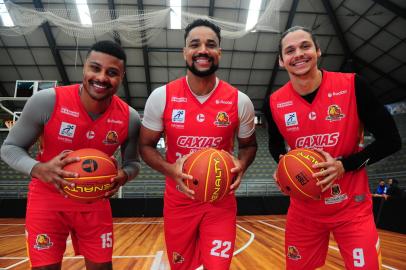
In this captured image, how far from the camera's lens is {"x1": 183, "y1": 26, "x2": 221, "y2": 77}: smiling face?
7.72 ft

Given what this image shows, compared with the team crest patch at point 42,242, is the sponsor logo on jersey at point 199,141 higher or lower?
higher

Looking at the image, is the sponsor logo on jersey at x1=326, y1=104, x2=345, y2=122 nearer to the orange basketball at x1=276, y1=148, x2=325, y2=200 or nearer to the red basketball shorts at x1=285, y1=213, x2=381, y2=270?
the orange basketball at x1=276, y1=148, x2=325, y2=200

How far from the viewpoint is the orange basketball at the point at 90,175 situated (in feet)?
6.70

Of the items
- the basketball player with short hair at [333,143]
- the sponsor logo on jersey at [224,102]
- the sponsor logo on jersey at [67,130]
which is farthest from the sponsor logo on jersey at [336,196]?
the sponsor logo on jersey at [67,130]

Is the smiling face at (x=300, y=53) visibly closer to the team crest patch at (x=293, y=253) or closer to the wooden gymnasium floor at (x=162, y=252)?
the team crest patch at (x=293, y=253)

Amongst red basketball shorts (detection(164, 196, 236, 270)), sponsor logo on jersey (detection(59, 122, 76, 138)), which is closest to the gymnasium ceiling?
sponsor logo on jersey (detection(59, 122, 76, 138))

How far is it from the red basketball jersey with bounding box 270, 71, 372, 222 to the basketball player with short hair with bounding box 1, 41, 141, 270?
4.68ft

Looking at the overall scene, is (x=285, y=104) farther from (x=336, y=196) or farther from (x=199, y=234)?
(x=199, y=234)

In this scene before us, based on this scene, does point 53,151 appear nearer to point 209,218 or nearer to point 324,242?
point 209,218

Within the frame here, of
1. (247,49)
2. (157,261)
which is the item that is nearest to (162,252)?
(157,261)

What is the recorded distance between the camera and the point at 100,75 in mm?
2291

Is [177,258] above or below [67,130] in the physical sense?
below

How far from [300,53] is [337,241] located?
4.67 ft

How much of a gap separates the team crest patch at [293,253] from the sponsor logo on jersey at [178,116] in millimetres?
1293
